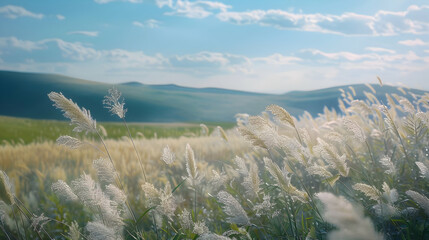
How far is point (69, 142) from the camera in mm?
1729

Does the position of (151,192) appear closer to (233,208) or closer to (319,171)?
(233,208)

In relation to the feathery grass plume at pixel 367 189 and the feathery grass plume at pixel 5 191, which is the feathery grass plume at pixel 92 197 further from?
the feathery grass plume at pixel 367 189

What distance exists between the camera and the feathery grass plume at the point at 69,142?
5.59 ft

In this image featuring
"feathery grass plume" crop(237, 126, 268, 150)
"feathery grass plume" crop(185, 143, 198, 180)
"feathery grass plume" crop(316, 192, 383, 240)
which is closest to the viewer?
"feathery grass plume" crop(316, 192, 383, 240)

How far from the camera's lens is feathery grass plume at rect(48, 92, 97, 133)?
5.18 ft

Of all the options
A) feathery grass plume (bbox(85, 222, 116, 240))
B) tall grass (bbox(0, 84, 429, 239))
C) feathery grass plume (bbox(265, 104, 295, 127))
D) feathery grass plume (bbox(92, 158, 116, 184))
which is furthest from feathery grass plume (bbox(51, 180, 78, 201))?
feathery grass plume (bbox(265, 104, 295, 127))

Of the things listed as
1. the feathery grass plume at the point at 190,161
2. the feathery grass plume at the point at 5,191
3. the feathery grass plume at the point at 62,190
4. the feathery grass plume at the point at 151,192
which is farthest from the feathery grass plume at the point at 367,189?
the feathery grass plume at the point at 5,191

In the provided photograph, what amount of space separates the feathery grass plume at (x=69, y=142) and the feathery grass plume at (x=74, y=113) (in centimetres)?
5

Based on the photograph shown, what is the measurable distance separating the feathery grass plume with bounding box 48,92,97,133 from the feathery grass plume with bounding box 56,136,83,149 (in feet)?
0.18

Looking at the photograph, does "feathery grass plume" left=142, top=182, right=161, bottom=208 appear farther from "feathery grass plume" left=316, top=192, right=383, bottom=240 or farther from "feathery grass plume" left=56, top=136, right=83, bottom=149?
"feathery grass plume" left=316, top=192, right=383, bottom=240

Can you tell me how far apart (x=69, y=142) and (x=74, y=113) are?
0.16 m

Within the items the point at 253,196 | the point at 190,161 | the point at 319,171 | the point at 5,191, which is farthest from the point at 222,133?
the point at 5,191

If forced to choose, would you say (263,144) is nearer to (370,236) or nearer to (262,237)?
(370,236)

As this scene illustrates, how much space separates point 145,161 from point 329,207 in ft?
11.7
